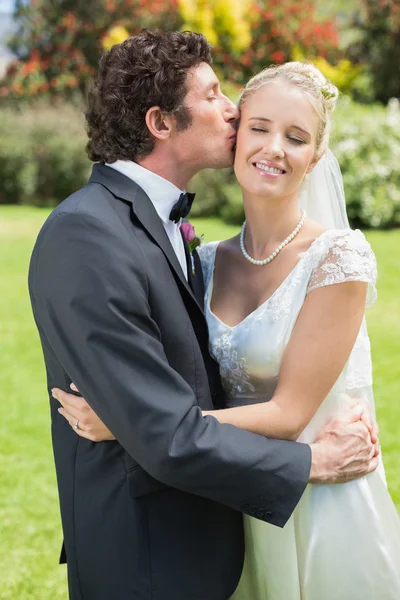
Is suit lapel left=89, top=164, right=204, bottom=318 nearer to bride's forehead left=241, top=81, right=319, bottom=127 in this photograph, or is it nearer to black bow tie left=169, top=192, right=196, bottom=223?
black bow tie left=169, top=192, right=196, bottom=223

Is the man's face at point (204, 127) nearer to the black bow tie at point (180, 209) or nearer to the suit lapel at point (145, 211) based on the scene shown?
the black bow tie at point (180, 209)

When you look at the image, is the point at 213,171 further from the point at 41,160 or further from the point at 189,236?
the point at 189,236

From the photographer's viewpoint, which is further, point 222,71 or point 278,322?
point 222,71

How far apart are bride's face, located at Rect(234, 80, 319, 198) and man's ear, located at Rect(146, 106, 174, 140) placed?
267 mm

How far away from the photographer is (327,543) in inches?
96.7

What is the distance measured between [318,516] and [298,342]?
0.55 m

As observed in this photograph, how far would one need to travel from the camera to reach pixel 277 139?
255cm

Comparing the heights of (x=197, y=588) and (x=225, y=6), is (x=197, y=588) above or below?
below

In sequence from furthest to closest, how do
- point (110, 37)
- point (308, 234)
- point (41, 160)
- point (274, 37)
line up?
point (274, 37) → point (110, 37) → point (41, 160) → point (308, 234)

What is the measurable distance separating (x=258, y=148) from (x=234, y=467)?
104 cm

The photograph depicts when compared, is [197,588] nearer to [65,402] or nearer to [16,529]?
[65,402]

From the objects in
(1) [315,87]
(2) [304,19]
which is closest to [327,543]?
(1) [315,87]

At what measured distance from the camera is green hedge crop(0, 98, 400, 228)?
12.8m

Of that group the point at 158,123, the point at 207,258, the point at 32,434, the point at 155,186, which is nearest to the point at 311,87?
the point at 158,123
